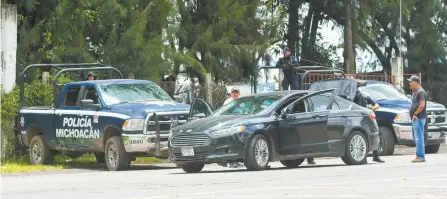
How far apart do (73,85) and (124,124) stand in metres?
2.67

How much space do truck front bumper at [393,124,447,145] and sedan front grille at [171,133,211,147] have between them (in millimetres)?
8442

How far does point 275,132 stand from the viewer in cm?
2064

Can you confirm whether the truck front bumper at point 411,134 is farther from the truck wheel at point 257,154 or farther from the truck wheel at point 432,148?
the truck wheel at point 257,154

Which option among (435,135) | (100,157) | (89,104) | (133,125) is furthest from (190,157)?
(435,135)

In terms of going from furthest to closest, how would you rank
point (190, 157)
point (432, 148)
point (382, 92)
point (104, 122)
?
point (432, 148)
point (382, 92)
point (104, 122)
point (190, 157)

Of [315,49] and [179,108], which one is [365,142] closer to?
[179,108]

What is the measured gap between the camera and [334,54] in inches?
1832

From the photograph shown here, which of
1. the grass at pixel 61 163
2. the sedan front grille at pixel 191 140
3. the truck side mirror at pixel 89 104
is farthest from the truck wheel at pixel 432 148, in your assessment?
the sedan front grille at pixel 191 140

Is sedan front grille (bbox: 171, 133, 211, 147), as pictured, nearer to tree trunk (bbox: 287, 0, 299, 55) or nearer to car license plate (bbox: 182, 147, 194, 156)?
car license plate (bbox: 182, 147, 194, 156)

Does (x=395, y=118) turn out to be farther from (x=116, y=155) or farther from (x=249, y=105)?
(x=116, y=155)

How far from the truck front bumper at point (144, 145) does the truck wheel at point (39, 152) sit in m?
3.17

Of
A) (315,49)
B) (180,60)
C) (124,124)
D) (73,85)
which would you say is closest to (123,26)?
(180,60)

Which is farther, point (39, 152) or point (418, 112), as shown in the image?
point (39, 152)

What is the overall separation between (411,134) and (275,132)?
299 inches
